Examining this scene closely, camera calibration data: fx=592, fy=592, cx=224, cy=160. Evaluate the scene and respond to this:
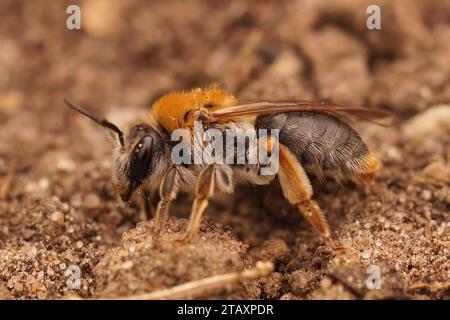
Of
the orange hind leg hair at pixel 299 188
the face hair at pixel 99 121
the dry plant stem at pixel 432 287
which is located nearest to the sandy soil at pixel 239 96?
the dry plant stem at pixel 432 287

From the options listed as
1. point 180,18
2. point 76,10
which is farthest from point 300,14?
point 76,10

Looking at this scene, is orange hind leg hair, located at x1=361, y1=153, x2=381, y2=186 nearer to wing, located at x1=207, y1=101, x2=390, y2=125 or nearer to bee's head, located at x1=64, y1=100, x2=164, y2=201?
wing, located at x1=207, y1=101, x2=390, y2=125

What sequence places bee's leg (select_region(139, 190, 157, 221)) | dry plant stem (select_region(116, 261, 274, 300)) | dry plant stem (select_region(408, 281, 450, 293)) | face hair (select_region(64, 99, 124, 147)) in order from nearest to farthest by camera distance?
dry plant stem (select_region(116, 261, 274, 300))
dry plant stem (select_region(408, 281, 450, 293))
face hair (select_region(64, 99, 124, 147))
bee's leg (select_region(139, 190, 157, 221))

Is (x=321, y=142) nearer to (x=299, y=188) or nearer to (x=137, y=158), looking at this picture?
(x=299, y=188)

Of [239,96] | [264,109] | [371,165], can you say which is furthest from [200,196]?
[239,96]

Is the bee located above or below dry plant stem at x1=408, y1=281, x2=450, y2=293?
above

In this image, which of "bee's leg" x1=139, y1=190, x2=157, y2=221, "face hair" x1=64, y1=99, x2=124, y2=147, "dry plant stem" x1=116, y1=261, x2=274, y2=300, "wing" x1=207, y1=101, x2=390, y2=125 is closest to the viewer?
"dry plant stem" x1=116, y1=261, x2=274, y2=300

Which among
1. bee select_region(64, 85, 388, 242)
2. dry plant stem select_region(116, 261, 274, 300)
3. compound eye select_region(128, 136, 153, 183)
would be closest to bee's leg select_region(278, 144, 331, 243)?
bee select_region(64, 85, 388, 242)
